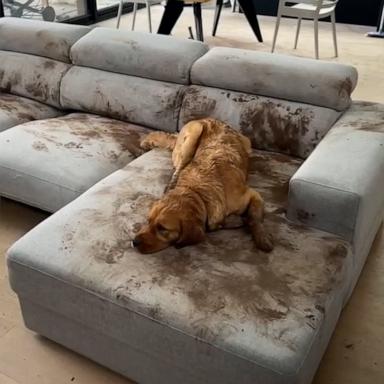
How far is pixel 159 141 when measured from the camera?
2.26 metres

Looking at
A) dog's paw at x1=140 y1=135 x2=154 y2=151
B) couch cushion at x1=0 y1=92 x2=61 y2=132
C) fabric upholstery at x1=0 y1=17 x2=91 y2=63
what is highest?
fabric upholstery at x1=0 y1=17 x2=91 y2=63

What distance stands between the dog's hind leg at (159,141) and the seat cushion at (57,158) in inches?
1.9

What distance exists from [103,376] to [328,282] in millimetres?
786

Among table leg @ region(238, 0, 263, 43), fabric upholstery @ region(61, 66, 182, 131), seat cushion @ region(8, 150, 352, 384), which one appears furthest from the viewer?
table leg @ region(238, 0, 263, 43)

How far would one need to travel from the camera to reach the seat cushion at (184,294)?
50.9 inches

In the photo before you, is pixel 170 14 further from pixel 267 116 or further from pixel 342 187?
pixel 342 187

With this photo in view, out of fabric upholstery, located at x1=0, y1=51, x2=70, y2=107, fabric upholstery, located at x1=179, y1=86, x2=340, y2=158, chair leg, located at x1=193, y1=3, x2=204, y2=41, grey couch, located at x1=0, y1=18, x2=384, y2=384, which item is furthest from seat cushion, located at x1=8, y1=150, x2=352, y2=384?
chair leg, located at x1=193, y1=3, x2=204, y2=41

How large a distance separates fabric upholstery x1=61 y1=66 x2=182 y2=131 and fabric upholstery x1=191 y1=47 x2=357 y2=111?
0.18 metres

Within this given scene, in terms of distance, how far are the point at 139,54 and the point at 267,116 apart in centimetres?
74

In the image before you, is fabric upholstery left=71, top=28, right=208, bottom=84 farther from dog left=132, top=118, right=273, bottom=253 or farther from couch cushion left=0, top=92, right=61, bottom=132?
dog left=132, top=118, right=273, bottom=253

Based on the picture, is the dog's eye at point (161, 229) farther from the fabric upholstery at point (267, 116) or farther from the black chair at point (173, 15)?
the black chair at point (173, 15)

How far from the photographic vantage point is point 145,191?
1881 mm

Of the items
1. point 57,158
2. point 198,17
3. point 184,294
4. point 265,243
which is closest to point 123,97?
point 57,158

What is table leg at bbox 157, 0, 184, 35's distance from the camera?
498cm
